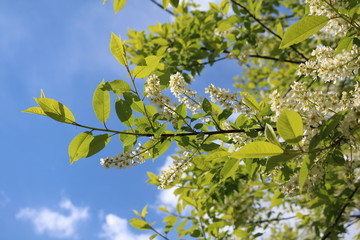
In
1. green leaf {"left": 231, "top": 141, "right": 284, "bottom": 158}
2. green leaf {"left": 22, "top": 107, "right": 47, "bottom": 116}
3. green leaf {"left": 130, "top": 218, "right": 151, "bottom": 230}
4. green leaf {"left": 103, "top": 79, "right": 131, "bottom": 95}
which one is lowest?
green leaf {"left": 231, "top": 141, "right": 284, "bottom": 158}

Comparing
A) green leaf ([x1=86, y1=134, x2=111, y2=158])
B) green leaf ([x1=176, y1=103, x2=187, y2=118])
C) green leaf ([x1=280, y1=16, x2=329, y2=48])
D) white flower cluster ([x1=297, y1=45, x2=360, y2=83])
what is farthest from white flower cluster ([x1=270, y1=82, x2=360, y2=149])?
green leaf ([x1=86, y1=134, x2=111, y2=158])

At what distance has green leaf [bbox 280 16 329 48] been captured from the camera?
1517 millimetres

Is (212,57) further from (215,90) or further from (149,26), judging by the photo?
(215,90)

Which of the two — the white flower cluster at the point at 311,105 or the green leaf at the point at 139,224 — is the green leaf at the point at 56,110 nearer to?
the white flower cluster at the point at 311,105

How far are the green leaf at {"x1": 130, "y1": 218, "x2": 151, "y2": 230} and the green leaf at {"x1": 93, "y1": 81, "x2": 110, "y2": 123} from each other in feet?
6.92

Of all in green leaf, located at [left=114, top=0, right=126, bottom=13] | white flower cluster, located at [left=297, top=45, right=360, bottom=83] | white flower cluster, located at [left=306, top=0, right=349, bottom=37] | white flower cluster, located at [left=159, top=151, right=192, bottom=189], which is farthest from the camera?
green leaf, located at [left=114, top=0, right=126, bottom=13]

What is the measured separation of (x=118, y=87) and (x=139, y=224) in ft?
7.32

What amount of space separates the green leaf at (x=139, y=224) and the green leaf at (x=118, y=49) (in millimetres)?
2265

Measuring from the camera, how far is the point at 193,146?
1.72 metres

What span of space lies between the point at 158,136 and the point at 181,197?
2201 mm

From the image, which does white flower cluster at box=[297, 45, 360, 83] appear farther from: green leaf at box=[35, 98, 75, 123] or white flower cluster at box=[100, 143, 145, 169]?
green leaf at box=[35, 98, 75, 123]

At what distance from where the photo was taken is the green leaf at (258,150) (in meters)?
1.22

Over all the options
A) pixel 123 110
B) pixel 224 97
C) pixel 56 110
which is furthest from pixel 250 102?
pixel 56 110

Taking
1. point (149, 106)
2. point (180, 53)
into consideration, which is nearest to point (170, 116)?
point (149, 106)
